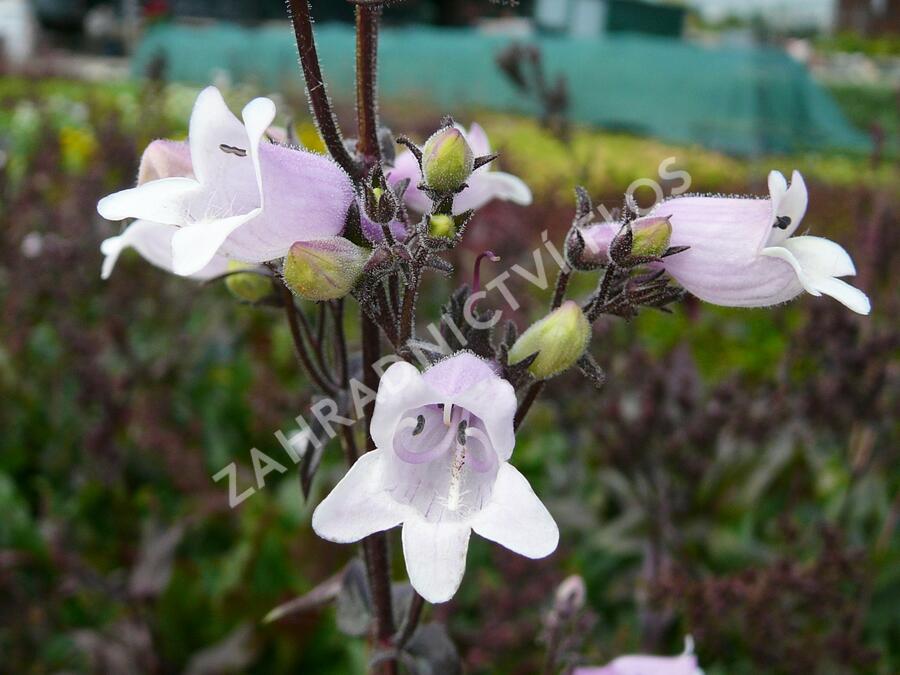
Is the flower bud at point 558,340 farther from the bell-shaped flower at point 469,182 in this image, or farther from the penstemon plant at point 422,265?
the bell-shaped flower at point 469,182

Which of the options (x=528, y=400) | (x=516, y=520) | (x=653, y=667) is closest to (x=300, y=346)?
(x=528, y=400)

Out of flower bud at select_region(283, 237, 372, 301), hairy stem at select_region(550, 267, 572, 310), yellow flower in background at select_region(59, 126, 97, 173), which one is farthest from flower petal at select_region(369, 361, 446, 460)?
yellow flower in background at select_region(59, 126, 97, 173)

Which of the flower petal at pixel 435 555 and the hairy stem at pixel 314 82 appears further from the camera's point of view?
the hairy stem at pixel 314 82

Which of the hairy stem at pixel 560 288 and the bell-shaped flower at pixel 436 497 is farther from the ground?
the hairy stem at pixel 560 288

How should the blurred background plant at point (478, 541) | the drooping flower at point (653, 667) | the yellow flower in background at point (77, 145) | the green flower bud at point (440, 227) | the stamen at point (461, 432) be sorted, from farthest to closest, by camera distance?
the yellow flower in background at point (77, 145), the blurred background plant at point (478, 541), the drooping flower at point (653, 667), the stamen at point (461, 432), the green flower bud at point (440, 227)

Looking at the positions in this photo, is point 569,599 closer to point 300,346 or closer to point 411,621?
point 411,621

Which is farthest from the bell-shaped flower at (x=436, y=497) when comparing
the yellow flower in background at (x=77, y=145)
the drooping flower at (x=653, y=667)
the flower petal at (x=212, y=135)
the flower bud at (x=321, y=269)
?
the yellow flower in background at (x=77, y=145)

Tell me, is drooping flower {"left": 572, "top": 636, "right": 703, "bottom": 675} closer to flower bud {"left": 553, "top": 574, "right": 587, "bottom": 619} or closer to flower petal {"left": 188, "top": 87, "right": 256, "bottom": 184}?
flower bud {"left": 553, "top": 574, "right": 587, "bottom": 619}
